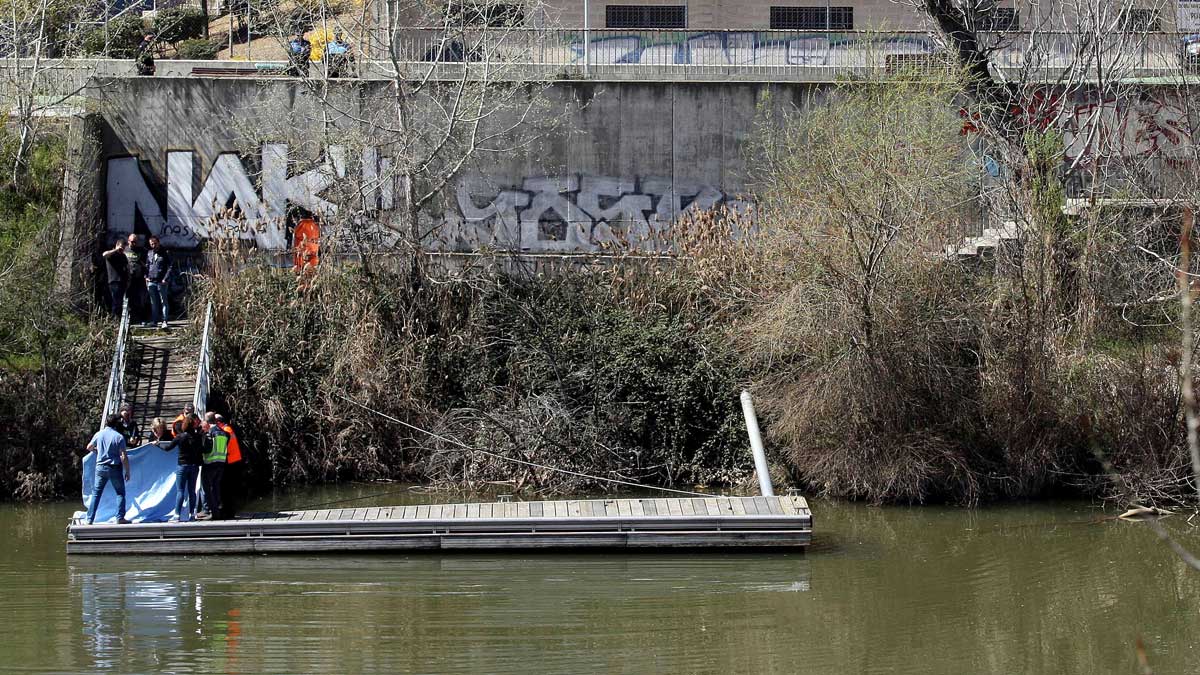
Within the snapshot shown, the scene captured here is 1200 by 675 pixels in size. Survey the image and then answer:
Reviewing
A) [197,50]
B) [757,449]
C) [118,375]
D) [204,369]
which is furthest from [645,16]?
[757,449]

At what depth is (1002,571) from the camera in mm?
15383

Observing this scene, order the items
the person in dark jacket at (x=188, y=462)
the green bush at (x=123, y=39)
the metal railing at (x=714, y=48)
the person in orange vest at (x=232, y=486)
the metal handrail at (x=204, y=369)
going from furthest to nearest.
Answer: the green bush at (x=123, y=39) → the metal railing at (x=714, y=48) → the metal handrail at (x=204, y=369) → the person in orange vest at (x=232, y=486) → the person in dark jacket at (x=188, y=462)

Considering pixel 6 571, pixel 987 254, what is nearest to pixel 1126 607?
pixel 987 254

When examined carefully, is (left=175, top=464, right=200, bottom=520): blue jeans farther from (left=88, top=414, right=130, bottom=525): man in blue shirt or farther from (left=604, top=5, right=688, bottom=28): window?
(left=604, top=5, right=688, bottom=28): window

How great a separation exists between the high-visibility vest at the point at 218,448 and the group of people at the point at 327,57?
918cm

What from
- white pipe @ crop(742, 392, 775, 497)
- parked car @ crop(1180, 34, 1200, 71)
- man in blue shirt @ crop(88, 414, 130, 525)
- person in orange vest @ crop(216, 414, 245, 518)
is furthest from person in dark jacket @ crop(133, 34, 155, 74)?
parked car @ crop(1180, 34, 1200, 71)

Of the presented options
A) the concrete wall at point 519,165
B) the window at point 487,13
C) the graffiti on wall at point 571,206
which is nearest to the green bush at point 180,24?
the concrete wall at point 519,165

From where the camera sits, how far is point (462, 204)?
24812 millimetres

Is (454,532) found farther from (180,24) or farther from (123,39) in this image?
(180,24)

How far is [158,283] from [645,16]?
61.4 ft

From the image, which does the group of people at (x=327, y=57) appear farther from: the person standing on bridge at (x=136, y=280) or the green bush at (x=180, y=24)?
the green bush at (x=180, y=24)

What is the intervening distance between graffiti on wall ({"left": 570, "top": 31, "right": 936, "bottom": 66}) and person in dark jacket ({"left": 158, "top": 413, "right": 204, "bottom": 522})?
43.4 feet

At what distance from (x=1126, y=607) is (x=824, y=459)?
5.78m

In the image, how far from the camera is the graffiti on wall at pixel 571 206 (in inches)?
977
